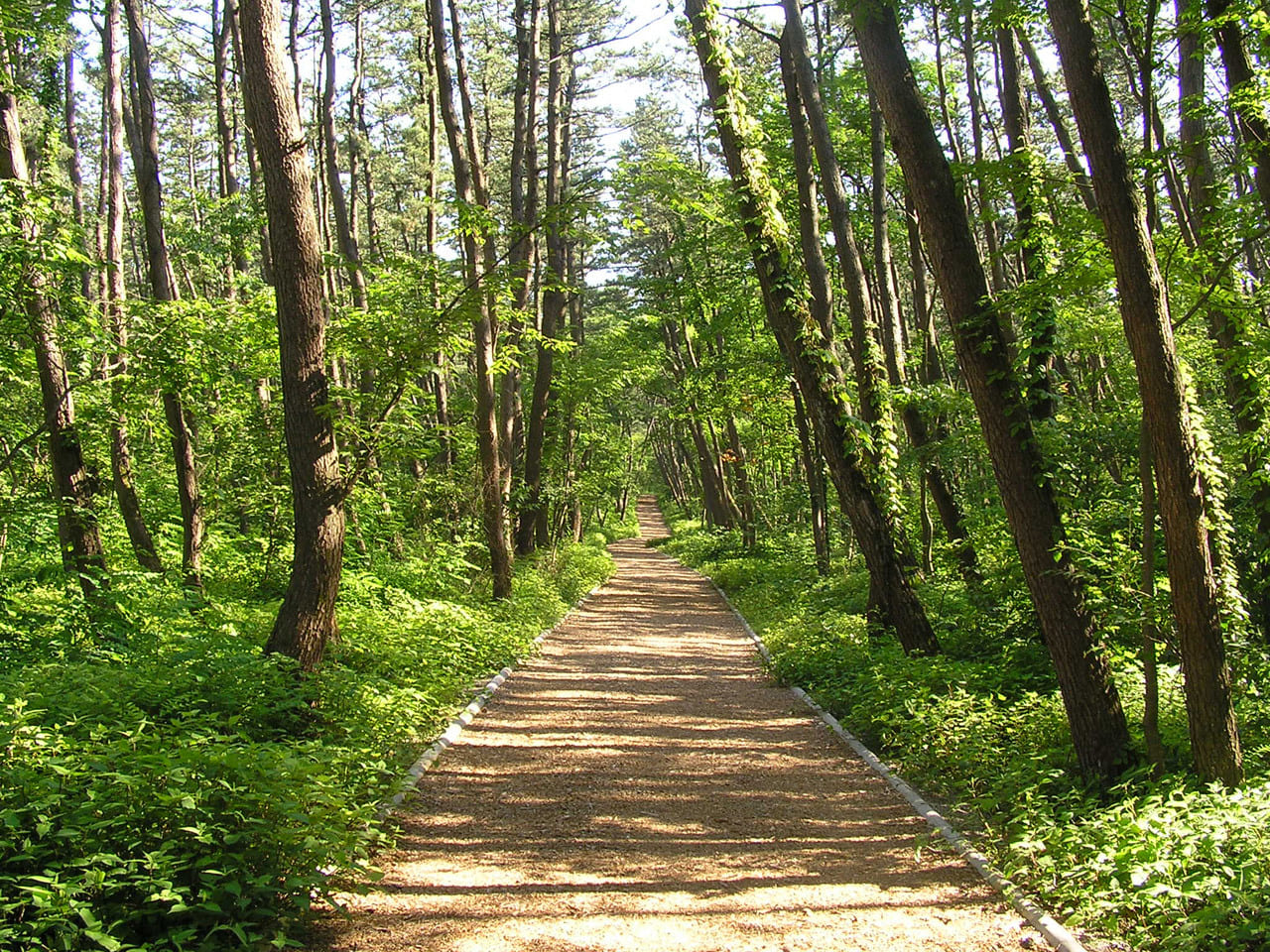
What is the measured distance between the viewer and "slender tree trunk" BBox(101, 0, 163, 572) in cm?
940

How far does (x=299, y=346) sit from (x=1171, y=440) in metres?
5.75

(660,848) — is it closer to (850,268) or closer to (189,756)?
(189,756)

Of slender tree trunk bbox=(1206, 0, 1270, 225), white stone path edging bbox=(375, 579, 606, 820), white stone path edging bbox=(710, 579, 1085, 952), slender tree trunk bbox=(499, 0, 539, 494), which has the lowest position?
white stone path edging bbox=(710, 579, 1085, 952)

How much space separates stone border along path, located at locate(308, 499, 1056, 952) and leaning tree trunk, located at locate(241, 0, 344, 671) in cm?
156

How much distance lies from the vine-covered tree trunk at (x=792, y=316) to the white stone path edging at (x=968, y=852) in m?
2.05

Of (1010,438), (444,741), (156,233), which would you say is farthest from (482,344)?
(1010,438)

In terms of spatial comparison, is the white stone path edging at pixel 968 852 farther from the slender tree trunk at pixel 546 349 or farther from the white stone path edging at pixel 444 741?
the slender tree trunk at pixel 546 349

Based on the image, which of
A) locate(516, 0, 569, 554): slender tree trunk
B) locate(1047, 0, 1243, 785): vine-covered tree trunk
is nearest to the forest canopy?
locate(1047, 0, 1243, 785): vine-covered tree trunk

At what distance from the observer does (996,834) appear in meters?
5.03

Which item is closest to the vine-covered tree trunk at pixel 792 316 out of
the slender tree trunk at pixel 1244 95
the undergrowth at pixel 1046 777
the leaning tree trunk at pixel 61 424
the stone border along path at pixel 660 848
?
the undergrowth at pixel 1046 777

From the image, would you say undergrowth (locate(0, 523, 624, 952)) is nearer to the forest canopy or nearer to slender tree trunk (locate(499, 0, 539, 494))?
the forest canopy

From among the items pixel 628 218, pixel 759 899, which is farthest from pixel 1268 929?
pixel 628 218

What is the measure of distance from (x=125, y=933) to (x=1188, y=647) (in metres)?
5.06

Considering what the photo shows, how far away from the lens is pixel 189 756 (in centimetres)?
392
